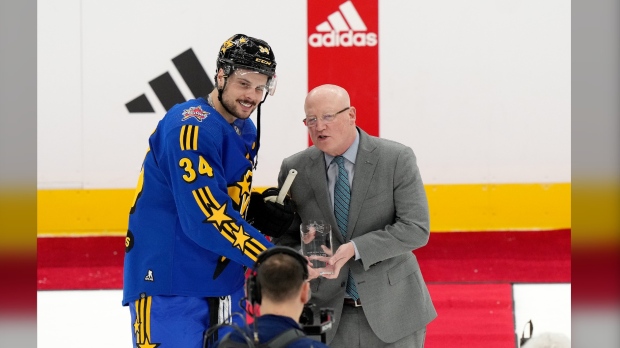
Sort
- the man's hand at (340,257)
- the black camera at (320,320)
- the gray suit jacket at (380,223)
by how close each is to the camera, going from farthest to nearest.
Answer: the gray suit jacket at (380,223), the man's hand at (340,257), the black camera at (320,320)

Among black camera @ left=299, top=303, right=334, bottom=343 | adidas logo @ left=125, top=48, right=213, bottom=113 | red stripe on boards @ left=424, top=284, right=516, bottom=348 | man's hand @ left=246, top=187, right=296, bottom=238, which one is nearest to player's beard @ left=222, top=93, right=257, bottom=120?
man's hand @ left=246, top=187, right=296, bottom=238

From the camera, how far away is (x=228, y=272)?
2.49 meters

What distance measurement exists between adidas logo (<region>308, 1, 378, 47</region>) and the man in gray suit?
2277mm

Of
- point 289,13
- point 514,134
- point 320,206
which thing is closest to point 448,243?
point 514,134

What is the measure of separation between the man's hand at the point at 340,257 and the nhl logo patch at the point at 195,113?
0.55m

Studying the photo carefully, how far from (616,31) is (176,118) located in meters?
1.17

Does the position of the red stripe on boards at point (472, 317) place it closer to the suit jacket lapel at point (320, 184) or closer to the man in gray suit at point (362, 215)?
the man in gray suit at point (362, 215)

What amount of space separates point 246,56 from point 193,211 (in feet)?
1.48

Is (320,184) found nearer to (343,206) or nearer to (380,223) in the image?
(343,206)

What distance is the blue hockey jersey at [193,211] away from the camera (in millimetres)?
2287

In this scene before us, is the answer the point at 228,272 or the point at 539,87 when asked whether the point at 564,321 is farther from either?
the point at 228,272

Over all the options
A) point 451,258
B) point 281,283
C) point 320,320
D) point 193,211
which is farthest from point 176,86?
point 281,283

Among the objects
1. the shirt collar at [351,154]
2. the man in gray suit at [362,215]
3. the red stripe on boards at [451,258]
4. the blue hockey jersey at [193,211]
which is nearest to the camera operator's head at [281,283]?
the blue hockey jersey at [193,211]

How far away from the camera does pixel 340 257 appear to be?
8.29 feet
